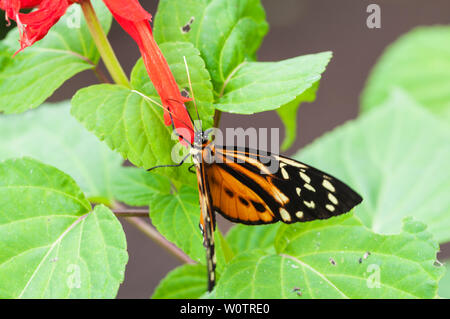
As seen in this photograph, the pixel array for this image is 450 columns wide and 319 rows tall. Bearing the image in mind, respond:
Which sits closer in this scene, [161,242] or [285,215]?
[285,215]

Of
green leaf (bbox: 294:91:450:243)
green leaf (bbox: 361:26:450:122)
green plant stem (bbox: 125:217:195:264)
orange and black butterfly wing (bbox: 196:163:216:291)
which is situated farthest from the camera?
green leaf (bbox: 361:26:450:122)

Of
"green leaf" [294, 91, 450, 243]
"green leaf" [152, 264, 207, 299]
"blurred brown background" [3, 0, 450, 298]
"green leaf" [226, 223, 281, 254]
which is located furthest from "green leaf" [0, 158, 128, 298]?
"blurred brown background" [3, 0, 450, 298]

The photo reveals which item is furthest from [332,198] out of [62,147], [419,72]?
[419,72]

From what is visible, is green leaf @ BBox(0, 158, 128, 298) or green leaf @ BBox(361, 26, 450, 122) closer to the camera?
green leaf @ BBox(0, 158, 128, 298)

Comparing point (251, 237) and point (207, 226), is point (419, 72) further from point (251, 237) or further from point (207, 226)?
point (207, 226)

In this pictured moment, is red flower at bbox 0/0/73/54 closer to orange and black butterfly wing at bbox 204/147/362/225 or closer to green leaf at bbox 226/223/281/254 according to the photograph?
orange and black butterfly wing at bbox 204/147/362/225

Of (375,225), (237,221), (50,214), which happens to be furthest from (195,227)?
(375,225)

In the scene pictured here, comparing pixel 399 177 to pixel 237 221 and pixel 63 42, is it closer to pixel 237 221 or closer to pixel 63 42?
pixel 237 221

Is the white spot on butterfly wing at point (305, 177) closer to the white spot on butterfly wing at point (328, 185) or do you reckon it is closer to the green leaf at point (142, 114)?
the white spot on butterfly wing at point (328, 185)
